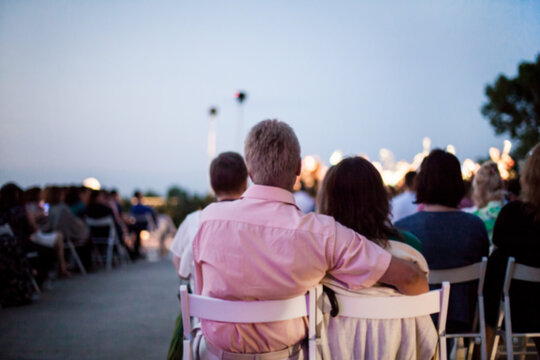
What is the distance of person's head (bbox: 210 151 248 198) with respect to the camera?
112 inches

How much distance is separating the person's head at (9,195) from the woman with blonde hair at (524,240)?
17.7 ft

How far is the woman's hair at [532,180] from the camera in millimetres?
2658

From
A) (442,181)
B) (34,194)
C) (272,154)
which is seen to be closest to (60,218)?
(34,194)

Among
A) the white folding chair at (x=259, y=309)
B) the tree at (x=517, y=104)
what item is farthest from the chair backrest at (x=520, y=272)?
the tree at (x=517, y=104)

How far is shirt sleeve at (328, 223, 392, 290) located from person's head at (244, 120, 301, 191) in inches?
11.6

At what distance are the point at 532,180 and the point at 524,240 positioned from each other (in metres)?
0.34

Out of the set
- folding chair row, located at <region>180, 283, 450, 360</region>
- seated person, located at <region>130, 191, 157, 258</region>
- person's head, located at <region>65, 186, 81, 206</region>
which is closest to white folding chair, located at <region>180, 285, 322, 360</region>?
folding chair row, located at <region>180, 283, 450, 360</region>

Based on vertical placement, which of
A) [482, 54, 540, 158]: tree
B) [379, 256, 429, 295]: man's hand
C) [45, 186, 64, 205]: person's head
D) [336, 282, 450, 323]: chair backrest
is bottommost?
[45, 186, 64, 205]: person's head

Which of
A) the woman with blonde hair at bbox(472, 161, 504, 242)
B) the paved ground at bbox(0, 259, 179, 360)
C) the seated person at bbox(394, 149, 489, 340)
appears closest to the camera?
the seated person at bbox(394, 149, 489, 340)

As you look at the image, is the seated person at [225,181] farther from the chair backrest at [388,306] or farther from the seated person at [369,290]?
the chair backrest at [388,306]

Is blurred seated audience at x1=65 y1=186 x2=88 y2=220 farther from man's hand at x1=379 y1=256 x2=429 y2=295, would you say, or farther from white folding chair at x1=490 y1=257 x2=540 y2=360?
man's hand at x1=379 y1=256 x2=429 y2=295

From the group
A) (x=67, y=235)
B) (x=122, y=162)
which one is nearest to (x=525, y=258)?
(x=67, y=235)

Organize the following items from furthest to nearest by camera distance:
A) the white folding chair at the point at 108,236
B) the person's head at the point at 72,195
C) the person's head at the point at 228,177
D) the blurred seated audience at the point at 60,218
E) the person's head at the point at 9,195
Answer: the white folding chair at the point at 108,236 < the person's head at the point at 72,195 < the blurred seated audience at the point at 60,218 < the person's head at the point at 9,195 < the person's head at the point at 228,177

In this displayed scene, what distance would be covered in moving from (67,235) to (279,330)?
7.22 metres
